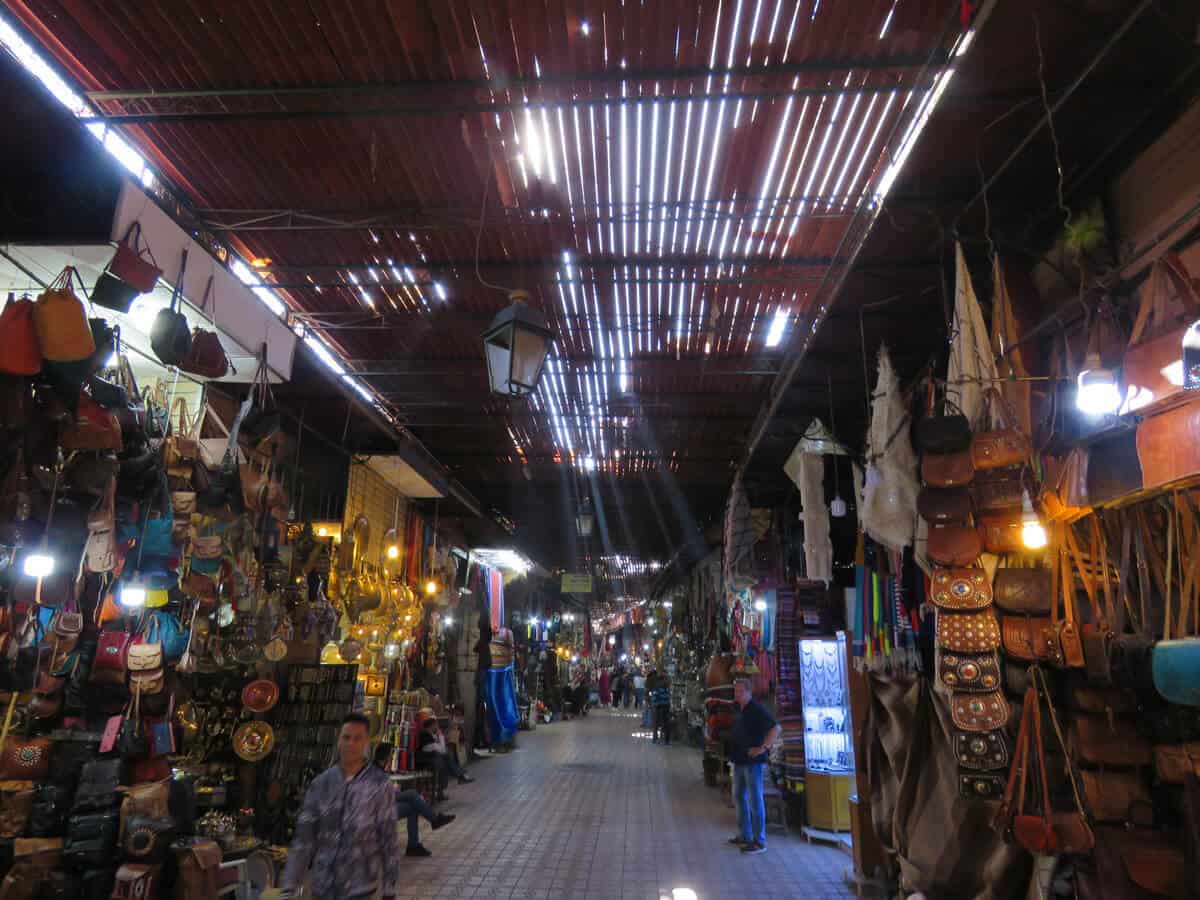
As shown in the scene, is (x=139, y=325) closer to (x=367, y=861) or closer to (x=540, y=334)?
(x=540, y=334)

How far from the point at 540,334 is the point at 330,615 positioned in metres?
3.91

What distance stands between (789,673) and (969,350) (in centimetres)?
612

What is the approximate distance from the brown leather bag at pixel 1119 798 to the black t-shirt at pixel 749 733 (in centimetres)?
393

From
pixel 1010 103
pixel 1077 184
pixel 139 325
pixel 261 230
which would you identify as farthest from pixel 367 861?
pixel 1077 184

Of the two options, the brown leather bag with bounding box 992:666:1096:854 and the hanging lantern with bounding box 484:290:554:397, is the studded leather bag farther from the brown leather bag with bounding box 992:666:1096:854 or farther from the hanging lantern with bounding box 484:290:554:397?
the hanging lantern with bounding box 484:290:554:397

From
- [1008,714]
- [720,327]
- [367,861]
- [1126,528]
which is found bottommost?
[367,861]

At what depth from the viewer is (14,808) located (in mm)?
4375

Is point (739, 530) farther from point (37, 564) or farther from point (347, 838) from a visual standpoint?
point (37, 564)

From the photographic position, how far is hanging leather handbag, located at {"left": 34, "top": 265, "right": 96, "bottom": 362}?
3232 millimetres

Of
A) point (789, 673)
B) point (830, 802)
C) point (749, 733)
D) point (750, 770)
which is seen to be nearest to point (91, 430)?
point (749, 733)

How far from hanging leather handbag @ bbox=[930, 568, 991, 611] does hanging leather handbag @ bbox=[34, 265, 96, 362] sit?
4.41 m

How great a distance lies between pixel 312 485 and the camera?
7805 mm

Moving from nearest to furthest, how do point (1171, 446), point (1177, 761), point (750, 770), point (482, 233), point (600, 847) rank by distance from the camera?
1. point (1171, 446)
2. point (1177, 761)
3. point (482, 233)
4. point (600, 847)
5. point (750, 770)

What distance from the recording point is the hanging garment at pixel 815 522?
6.08 metres
